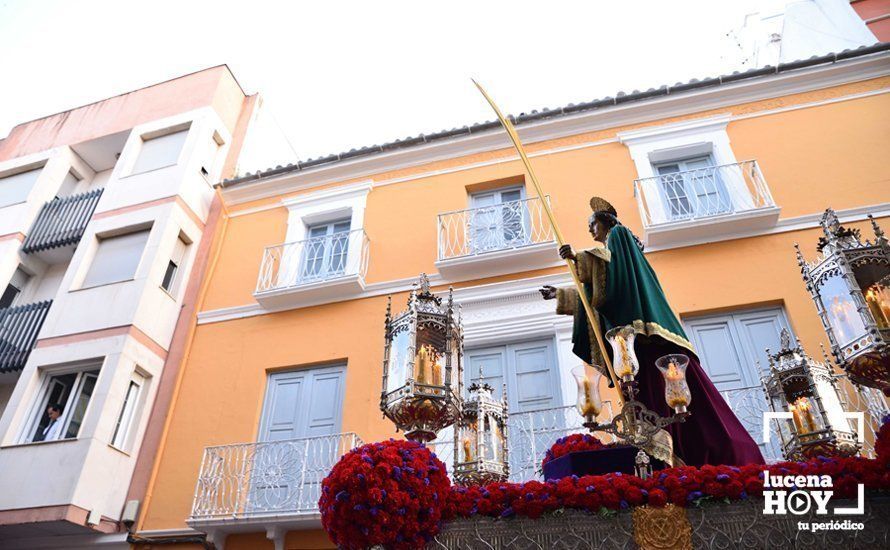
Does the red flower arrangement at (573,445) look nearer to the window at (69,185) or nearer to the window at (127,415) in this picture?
the window at (127,415)

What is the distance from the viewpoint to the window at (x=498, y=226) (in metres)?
9.54

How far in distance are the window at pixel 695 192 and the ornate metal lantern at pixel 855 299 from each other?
177 inches

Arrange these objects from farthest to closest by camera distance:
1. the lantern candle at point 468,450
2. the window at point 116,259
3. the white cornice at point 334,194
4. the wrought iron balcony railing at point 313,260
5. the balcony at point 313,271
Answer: the white cornice at point 334,194
the window at point 116,259
the wrought iron balcony railing at point 313,260
the balcony at point 313,271
the lantern candle at point 468,450

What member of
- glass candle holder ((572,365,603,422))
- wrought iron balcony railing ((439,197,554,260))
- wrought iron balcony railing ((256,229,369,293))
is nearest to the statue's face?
glass candle holder ((572,365,603,422))

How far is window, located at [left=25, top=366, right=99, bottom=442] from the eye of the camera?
9242mm

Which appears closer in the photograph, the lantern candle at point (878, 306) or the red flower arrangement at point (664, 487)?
the red flower arrangement at point (664, 487)

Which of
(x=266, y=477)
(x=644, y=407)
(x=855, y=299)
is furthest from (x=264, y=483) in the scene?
(x=855, y=299)

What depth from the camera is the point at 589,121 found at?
1054 cm

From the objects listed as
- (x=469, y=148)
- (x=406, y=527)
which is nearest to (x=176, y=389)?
(x=469, y=148)

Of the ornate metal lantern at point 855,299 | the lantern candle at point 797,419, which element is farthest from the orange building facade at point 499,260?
the ornate metal lantern at point 855,299

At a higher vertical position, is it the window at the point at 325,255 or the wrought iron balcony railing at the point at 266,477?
the window at the point at 325,255

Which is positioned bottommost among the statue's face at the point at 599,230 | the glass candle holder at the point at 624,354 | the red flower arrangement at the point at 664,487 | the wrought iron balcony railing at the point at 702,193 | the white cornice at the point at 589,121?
the red flower arrangement at the point at 664,487

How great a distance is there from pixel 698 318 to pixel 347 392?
15.5 ft

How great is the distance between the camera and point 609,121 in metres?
10.5
